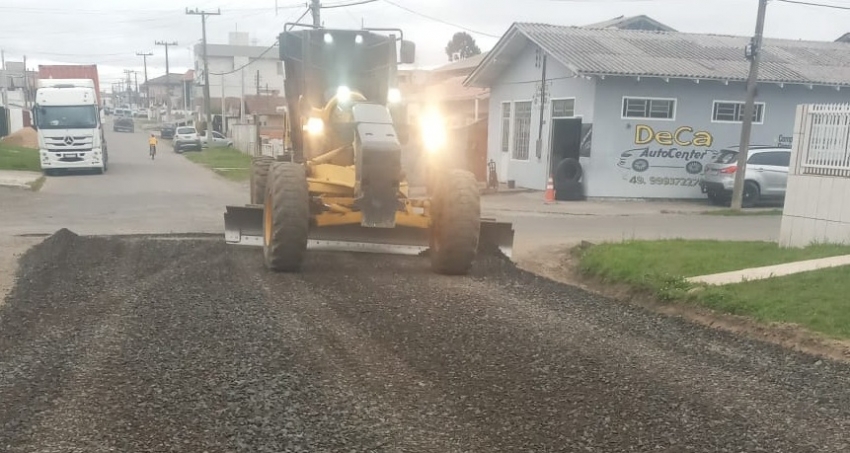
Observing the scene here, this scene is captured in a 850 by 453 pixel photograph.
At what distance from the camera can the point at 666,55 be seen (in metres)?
24.0

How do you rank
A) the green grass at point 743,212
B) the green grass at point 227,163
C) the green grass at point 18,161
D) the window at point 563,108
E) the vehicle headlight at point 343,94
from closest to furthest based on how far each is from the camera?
the vehicle headlight at point 343,94
the green grass at point 743,212
the window at point 563,108
the green grass at point 18,161
the green grass at point 227,163

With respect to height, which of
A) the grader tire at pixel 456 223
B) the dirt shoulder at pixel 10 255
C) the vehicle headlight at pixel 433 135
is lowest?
the dirt shoulder at pixel 10 255

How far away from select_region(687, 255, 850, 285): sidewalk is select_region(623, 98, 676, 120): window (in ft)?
42.3

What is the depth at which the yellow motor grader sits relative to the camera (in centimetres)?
966

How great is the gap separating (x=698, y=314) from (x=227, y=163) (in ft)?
111

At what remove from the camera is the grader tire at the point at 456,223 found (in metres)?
9.88

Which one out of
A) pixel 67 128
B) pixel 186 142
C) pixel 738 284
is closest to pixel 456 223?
pixel 738 284

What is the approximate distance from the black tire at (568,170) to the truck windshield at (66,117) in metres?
17.8

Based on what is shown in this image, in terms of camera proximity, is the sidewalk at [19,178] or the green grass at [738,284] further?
the sidewalk at [19,178]

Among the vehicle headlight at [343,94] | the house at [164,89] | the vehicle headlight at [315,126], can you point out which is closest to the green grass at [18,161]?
the vehicle headlight at [315,126]

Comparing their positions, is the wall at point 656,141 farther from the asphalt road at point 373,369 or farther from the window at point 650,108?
the asphalt road at point 373,369

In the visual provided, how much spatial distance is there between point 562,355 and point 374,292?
2.82 meters

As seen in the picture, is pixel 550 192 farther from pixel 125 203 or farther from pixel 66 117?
pixel 66 117

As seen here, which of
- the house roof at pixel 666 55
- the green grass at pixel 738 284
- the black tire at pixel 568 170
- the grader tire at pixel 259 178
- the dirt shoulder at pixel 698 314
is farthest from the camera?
the black tire at pixel 568 170
